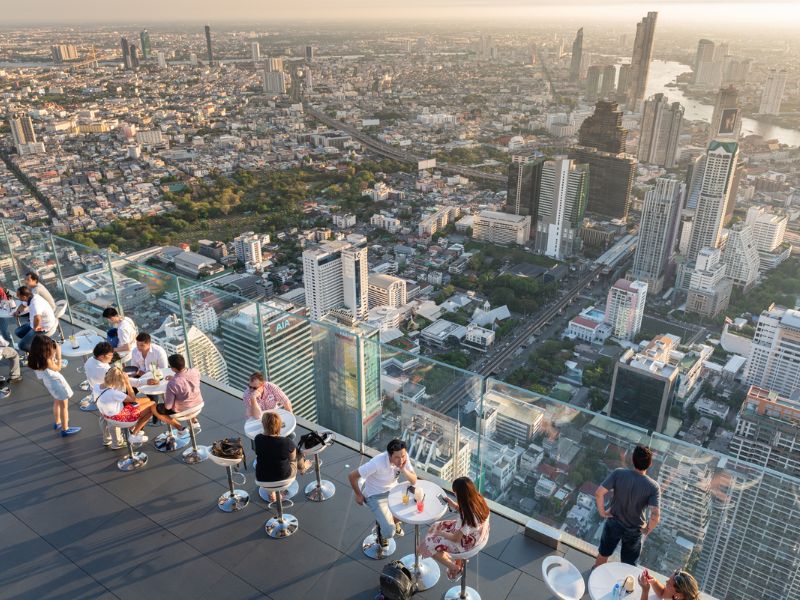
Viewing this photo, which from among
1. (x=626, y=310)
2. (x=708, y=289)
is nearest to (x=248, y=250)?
(x=626, y=310)

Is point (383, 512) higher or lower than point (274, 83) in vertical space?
higher

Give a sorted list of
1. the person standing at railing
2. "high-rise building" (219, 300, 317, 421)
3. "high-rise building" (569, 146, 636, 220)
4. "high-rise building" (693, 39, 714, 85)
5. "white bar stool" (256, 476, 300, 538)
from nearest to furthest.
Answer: the person standing at railing → "white bar stool" (256, 476, 300, 538) → "high-rise building" (219, 300, 317, 421) → "high-rise building" (569, 146, 636, 220) → "high-rise building" (693, 39, 714, 85)

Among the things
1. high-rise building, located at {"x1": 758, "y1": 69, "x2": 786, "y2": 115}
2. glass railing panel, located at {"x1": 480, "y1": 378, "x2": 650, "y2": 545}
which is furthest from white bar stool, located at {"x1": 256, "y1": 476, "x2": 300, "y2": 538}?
high-rise building, located at {"x1": 758, "y1": 69, "x2": 786, "y2": 115}

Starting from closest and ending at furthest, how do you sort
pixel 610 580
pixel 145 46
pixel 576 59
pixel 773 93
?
pixel 610 580 < pixel 773 93 < pixel 576 59 < pixel 145 46

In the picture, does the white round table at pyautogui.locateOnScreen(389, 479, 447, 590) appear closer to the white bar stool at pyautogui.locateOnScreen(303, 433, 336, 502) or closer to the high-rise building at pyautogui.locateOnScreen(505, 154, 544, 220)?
the white bar stool at pyautogui.locateOnScreen(303, 433, 336, 502)

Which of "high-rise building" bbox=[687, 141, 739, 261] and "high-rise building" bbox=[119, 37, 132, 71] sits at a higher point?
"high-rise building" bbox=[119, 37, 132, 71]

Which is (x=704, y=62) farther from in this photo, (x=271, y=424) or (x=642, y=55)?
(x=271, y=424)

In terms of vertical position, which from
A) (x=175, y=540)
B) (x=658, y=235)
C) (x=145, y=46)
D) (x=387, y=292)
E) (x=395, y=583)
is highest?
(x=145, y=46)

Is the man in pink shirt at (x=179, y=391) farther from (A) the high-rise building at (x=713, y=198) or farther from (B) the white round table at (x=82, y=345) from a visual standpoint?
(A) the high-rise building at (x=713, y=198)

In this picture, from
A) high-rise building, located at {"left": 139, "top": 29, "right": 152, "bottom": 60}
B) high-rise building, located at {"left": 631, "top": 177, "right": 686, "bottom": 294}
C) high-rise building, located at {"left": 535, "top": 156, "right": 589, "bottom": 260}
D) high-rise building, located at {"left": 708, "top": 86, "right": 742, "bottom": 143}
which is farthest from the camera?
high-rise building, located at {"left": 139, "top": 29, "right": 152, "bottom": 60}
